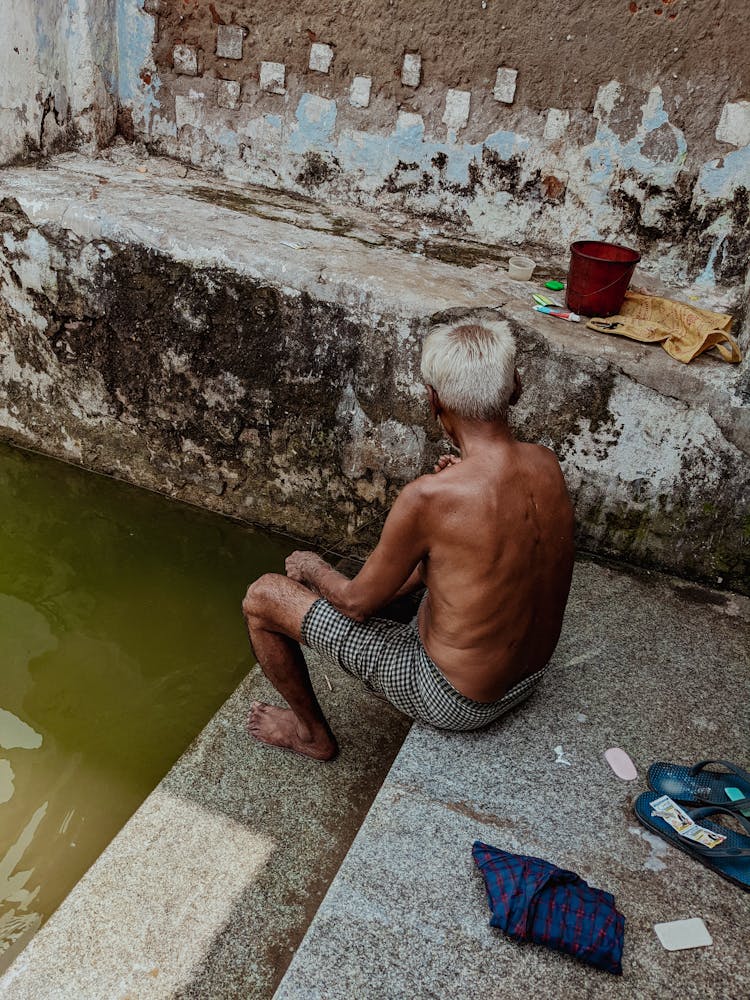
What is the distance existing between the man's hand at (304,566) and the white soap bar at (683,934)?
4.54 feet

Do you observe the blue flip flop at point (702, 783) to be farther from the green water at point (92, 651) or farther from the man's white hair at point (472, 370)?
the green water at point (92, 651)

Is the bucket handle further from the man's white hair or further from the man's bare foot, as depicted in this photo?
the man's bare foot

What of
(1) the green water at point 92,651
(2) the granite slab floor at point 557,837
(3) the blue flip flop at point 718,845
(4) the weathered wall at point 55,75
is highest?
(4) the weathered wall at point 55,75

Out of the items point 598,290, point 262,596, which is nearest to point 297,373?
point 598,290

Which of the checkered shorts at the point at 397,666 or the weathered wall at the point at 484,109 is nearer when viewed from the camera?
the checkered shorts at the point at 397,666

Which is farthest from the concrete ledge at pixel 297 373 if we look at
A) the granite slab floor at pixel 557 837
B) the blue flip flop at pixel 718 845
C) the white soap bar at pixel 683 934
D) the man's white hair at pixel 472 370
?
the white soap bar at pixel 683 934

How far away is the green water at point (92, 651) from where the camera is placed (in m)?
2.81

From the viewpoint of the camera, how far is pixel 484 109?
4363 mm

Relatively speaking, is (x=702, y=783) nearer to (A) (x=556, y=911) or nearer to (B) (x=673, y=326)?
(A) (x=556, y=911)

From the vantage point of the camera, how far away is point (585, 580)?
3.39m

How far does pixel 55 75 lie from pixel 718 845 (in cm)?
523

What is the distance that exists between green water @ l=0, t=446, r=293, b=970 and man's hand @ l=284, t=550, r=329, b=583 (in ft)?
3.09

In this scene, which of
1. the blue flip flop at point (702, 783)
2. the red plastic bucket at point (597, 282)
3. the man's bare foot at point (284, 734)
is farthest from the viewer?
the red plastic bucket at point (597, 282)

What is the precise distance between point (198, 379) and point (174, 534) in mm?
850
